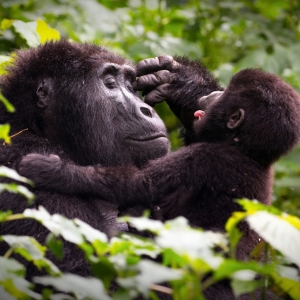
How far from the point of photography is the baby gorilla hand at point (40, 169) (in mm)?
3361

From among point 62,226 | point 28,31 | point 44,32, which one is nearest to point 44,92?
point 44,32

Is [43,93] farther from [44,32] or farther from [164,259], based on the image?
[164,259]

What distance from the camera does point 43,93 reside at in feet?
12.6

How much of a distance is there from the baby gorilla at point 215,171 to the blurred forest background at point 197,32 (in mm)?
1965

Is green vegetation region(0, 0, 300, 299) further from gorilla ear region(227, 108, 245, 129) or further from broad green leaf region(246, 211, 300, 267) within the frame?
gorilla ear region(227, 108, 245, 129)

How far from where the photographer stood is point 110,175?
11.6ft

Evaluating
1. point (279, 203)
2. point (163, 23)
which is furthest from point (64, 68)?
point (163, 23)

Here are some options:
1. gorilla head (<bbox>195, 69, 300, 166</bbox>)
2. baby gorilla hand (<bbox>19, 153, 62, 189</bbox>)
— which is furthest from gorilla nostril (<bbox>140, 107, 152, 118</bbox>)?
baby gorilla hand (<bbox>19, 153, 62, 189</bbox>)

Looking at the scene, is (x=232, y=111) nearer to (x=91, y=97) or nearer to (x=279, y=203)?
(x=91, y=97)

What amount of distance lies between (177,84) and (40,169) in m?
1.46

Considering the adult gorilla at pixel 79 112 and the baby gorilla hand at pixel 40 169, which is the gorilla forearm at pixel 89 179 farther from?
the adult gorilla at pixel 79 112

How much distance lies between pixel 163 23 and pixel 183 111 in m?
3.42

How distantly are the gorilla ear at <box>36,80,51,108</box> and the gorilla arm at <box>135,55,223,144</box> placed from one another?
68 cm

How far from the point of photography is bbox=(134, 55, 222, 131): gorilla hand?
171 inches
